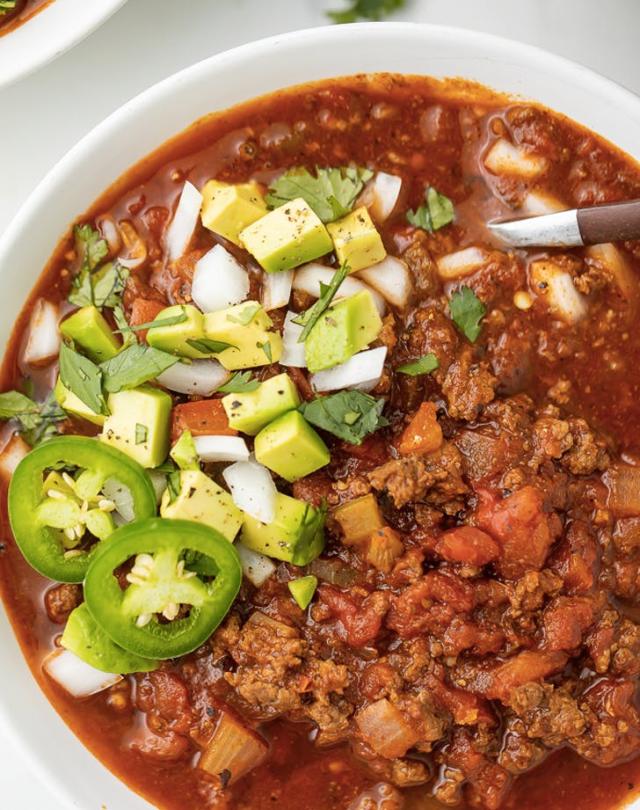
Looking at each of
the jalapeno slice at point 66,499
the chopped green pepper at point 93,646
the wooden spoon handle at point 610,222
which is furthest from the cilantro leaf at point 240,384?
the wooden spoon handle at point 610,222

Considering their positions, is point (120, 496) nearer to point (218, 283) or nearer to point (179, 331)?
point (179, 331)

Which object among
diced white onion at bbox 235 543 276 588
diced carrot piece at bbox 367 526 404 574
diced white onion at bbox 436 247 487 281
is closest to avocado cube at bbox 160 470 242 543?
diced white onion at bbox 235 543 276 588

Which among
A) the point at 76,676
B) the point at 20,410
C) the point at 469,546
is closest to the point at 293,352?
the point at 469,546

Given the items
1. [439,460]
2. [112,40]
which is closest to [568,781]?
[439,460]

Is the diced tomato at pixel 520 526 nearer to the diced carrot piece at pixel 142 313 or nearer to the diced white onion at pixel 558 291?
the diced white onion at pixel 558 291

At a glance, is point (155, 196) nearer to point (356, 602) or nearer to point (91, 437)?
point (91, 437)

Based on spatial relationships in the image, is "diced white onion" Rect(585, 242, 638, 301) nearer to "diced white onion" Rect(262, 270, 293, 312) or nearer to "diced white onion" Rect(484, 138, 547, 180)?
"diced white onion" Rect(484, 138, 547, 180)

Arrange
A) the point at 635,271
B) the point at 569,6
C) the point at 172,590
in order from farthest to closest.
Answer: the point at 569,6 → the point at 635,271 → the point at 172,590
